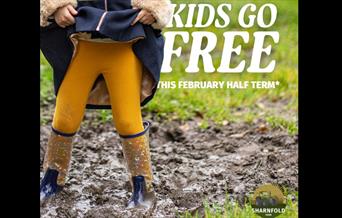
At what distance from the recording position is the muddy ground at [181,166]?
152 inches

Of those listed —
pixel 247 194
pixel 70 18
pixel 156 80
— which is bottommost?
pixel 247 194

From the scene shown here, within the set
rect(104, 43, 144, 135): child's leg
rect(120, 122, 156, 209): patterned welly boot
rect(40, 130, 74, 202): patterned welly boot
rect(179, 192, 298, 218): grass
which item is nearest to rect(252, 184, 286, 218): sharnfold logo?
rect(179, 192, 298, 218): grass

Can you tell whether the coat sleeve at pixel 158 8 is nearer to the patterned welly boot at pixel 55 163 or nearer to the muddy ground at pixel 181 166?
the patterned welly boot at pixel 55 163

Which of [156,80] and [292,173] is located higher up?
[156,80]

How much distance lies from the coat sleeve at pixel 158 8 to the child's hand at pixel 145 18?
2 centimetres

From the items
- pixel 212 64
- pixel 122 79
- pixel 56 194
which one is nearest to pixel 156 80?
pixel 122 79

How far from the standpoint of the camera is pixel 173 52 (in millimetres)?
4004

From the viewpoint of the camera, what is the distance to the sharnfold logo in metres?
3.84

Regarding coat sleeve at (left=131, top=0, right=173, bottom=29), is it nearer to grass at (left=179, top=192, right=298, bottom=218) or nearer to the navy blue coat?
the navy blue coat

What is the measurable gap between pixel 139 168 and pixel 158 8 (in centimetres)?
68

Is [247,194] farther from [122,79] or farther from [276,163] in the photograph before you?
[122,79]

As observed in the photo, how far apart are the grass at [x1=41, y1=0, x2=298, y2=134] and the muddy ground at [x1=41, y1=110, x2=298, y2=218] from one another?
6 centimetres

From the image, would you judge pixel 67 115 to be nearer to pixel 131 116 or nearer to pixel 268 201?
pixel 131 116

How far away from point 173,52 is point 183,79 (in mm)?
150
